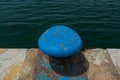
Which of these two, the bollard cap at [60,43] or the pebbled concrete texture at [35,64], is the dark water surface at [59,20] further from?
the bollard cap at [60,43]

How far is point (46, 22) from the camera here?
315 inches

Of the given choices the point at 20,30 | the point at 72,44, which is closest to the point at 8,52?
the point at 72,44

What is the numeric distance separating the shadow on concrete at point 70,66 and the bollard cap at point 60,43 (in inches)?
18.7

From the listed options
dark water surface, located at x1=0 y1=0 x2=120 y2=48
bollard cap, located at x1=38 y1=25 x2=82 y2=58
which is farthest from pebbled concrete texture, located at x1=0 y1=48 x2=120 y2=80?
dark water surface, located at x1=0 y1=0 x2=120 y2=48

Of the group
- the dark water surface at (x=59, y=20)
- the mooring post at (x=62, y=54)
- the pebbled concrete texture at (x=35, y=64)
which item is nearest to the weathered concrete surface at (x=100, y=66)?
the pebbled concrete texture at (x=35, y=64)

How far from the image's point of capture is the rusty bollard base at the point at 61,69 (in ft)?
13.1

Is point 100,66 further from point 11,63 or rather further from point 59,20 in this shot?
point 59,20

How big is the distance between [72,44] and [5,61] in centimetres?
163

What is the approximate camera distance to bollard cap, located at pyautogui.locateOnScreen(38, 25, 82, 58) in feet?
12.0

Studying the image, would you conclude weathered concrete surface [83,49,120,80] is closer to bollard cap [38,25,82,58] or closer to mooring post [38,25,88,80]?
mooring post [38,25,88,80]

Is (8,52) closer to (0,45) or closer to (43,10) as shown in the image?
(0,45)

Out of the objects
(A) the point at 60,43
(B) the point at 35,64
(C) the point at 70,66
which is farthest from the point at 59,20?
(A) the point at 60,43

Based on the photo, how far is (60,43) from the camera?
3.71 m

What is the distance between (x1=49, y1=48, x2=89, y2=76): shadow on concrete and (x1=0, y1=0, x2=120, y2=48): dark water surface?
209 centimetres
